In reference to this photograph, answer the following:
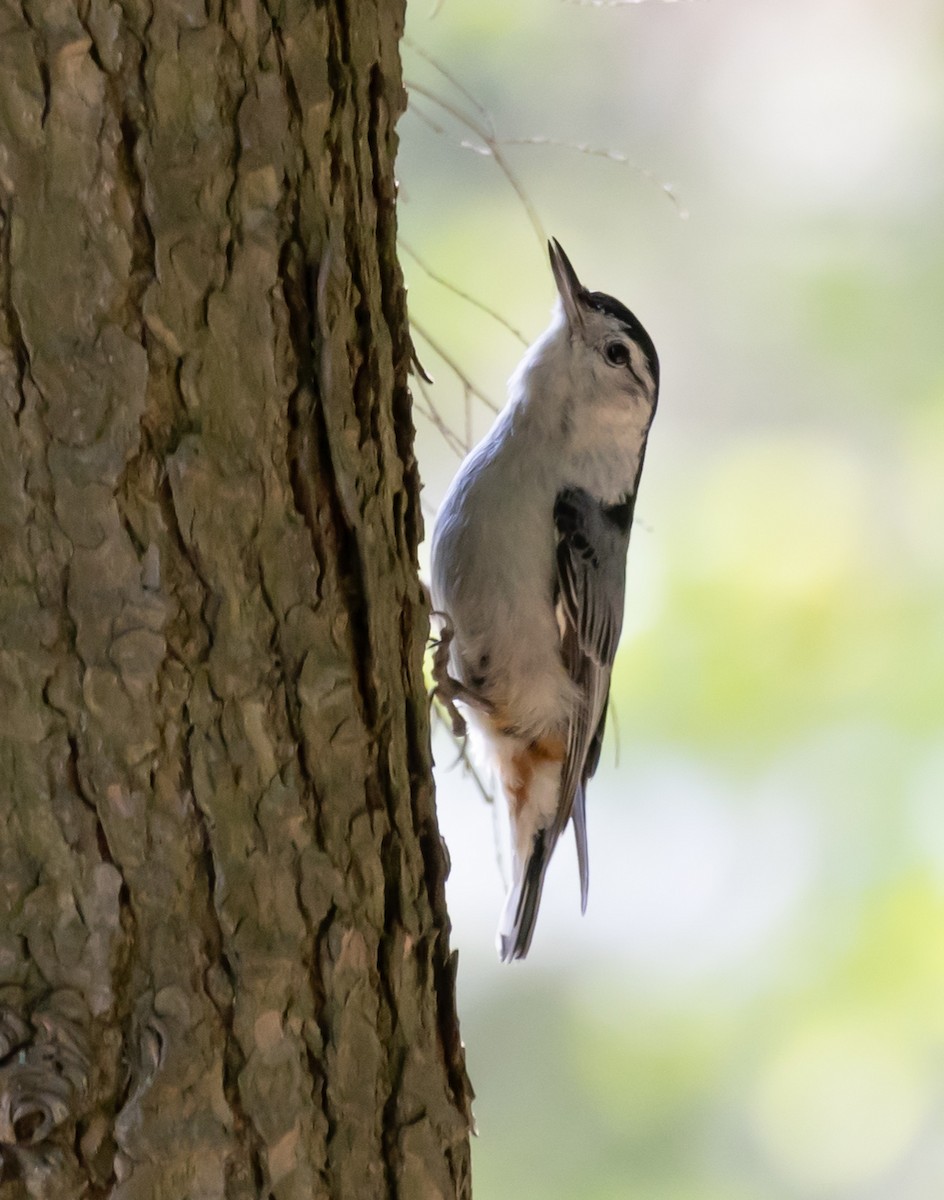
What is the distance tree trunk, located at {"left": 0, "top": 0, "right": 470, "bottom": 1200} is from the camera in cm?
91

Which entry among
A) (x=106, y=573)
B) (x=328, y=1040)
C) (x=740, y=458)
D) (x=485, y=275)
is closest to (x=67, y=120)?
(x=106, y=573)

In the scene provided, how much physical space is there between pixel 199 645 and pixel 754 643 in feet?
6.58

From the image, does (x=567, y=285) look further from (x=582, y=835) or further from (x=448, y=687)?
(x=582, y=835)

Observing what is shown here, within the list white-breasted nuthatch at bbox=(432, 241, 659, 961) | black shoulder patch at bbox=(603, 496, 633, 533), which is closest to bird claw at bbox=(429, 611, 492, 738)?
white-breasted nuthatch at bbox=(432, 241, 659, 961)

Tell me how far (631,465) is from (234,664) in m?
1.40

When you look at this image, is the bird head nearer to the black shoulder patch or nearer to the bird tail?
the black shoulder patch

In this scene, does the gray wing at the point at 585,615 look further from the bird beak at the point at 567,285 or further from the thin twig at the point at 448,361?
the thin twig at the point at 448,361

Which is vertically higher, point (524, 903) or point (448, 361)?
point (448, 361)

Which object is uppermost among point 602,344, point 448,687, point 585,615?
point 602,344

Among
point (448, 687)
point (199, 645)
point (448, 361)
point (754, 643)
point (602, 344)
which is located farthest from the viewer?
point (754, 643)

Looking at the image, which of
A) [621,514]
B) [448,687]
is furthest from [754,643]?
[448,687]

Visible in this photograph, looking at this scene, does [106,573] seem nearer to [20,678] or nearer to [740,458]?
[20,678]

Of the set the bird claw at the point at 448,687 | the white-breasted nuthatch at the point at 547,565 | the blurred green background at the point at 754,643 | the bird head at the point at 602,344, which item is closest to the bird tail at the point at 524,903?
the white-breasted nuthatch at the point at 547,565

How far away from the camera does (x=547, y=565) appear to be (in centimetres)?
213
